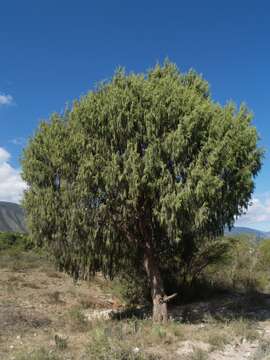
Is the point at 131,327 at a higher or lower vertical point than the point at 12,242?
lower

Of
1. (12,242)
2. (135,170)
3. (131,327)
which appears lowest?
(131,327)

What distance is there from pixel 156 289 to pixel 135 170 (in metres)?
4.65

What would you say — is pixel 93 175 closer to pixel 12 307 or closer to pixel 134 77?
pixel 134 77

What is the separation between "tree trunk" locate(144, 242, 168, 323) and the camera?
14466 mm

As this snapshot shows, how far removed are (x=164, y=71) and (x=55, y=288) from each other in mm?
14864

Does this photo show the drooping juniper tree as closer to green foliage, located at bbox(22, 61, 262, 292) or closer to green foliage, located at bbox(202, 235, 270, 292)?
green foliage, located at bbox(22, 61, 262, 292)

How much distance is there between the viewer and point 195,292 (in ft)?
68.1

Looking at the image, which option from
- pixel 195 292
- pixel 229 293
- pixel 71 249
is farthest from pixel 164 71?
pixel 229 293

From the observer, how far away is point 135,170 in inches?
496

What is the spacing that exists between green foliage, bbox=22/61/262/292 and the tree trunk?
38 cm

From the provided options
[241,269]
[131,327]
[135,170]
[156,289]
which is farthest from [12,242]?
[135,170]

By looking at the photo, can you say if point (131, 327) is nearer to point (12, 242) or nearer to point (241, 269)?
point (241, 269)

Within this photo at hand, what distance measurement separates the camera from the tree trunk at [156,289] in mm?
14466

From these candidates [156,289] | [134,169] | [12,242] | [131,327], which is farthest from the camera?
[12,242]
